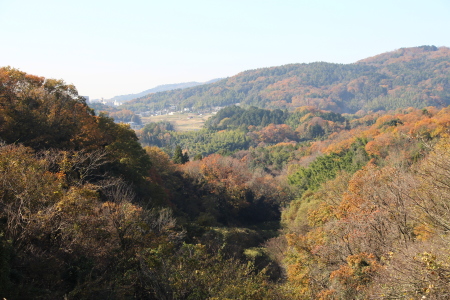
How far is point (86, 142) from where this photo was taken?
2395 centimetres

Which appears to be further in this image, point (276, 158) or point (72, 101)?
point (276, 158)

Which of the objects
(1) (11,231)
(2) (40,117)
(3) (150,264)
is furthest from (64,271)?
(2) (40,117)

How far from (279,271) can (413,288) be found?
660 inches

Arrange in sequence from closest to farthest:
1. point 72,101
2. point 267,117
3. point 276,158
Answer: point 72,101, point 276,158, point 267,117

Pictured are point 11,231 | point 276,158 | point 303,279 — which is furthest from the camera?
A: point 276,158

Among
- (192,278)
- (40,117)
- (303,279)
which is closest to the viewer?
(192,278)

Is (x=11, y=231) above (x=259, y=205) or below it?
above

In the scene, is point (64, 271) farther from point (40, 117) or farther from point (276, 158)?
point (276, 158)

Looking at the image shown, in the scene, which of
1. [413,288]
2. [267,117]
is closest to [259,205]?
[413,288]

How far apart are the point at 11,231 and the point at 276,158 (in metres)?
72.3

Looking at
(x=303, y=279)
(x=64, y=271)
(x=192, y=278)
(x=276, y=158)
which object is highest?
(x=64, y=271)

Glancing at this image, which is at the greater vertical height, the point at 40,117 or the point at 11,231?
the point at 40,117

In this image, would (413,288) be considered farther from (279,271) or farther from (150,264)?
(279,271)

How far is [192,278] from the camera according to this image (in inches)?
409
